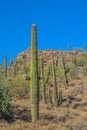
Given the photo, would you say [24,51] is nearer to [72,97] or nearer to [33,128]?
[72,97]

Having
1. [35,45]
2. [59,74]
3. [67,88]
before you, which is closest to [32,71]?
[35,45]

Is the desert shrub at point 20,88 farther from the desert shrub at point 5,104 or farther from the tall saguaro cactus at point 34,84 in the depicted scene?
the tall saguaro cactus at point 34,84

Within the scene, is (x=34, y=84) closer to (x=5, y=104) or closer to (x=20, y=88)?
(x=5, y=104)

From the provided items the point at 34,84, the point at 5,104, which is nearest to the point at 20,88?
the point at 5,104

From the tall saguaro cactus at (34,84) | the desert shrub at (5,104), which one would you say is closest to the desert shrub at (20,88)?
the desert shrub at (5,104)

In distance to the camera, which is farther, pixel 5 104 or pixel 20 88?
pixel 20 88

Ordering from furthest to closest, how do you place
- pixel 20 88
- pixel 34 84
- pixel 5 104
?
1. pixel 20 88
2. pixel 5 104
3. pixel 34 84

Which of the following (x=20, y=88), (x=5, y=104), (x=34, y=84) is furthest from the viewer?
(x=20, y=88)

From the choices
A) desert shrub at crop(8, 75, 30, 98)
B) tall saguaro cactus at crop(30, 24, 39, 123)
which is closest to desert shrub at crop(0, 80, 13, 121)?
tall saguaro cactus at crop(30, 24, 39, 123)

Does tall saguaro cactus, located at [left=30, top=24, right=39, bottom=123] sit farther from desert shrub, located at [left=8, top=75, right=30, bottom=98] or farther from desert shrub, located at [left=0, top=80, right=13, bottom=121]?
desert shrub, located at [left=8, top=75, right=30, bottom=98]

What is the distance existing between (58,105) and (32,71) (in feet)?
37.4

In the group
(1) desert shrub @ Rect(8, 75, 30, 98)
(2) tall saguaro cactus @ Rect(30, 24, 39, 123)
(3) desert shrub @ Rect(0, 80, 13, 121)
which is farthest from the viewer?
(1) desert shrub @ Rect(8, 75, 30, 98)

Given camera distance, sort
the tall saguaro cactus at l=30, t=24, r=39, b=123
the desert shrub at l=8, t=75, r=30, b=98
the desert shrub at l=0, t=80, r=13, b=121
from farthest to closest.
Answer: the desert shrub at l=8, t=75, r=30, b=98, the desert shrub at l=0, t=80, r=13, b=121, the tall saguaro cactus at l=30, t=24, r=39, b=123

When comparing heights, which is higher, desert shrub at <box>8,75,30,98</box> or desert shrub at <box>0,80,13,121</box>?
desert shrub at <box>8,75,30,98</box>
